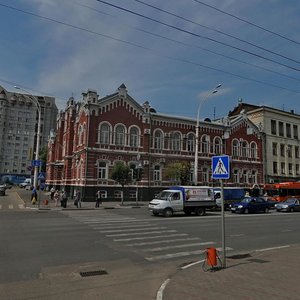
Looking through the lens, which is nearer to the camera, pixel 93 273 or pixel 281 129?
pixel 93 273

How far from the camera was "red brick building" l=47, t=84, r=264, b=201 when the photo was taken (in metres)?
41.6

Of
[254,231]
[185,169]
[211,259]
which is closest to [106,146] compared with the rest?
[185,169]

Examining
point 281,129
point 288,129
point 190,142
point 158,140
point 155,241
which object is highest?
point 288,129

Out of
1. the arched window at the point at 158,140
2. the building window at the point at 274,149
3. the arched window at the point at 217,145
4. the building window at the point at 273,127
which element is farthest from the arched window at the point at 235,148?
the arched window at the point at 158,140

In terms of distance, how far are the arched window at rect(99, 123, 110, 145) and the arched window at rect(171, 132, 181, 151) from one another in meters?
9.14

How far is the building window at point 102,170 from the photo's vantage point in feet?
136

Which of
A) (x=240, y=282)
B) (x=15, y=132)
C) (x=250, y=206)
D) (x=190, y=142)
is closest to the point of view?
(x=240, y=282)

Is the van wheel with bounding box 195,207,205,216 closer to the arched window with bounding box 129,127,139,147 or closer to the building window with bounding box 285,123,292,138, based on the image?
the arched window with bounding box 129,127,139,147

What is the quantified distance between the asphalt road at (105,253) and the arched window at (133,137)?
83.8 ft

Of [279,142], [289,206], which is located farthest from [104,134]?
[279,142]

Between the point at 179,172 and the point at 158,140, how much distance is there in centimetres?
571

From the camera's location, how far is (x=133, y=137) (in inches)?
1738

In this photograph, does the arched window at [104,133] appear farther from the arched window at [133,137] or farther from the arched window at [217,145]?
the arched window at [217,145]

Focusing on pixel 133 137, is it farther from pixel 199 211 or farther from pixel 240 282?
pixel 240 282
